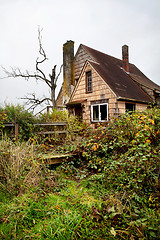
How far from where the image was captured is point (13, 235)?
2219mm

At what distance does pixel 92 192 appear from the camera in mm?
3445

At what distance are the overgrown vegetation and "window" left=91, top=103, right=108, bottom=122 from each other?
201 inches

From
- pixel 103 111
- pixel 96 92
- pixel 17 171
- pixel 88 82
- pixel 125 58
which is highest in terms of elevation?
pixel 125 58

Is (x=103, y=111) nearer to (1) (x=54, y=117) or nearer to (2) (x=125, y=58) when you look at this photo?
(1) (x=54, y=117)

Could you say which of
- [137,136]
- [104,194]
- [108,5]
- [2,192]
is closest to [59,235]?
[104,194]

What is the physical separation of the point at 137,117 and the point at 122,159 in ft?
4.84

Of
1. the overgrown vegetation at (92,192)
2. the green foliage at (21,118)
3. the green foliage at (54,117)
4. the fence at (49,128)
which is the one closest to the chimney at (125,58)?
the green foliage at (54,117)

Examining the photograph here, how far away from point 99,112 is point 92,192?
711cm

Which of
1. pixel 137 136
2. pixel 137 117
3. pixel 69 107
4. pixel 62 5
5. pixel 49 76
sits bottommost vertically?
pixel 137 136

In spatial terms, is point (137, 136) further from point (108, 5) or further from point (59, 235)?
point (108, 5)

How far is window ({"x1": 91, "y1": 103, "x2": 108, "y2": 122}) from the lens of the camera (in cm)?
1005

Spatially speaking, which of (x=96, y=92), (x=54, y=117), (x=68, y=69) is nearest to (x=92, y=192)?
(x=54, y=117)

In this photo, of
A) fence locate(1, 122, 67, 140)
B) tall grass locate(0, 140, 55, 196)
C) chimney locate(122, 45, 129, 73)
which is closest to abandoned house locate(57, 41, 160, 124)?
fence locate(1, 122, 67, 140)

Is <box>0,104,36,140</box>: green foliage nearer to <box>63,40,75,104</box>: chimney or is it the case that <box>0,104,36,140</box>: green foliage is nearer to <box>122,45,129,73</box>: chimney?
<box>63,40,75,104</box>: chimney
